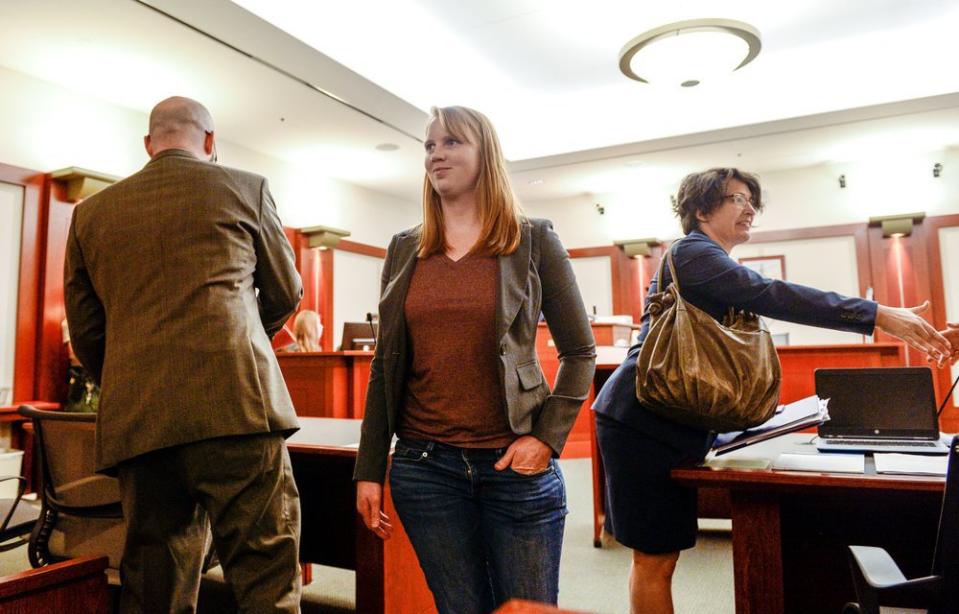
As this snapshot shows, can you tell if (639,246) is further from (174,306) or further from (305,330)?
(174,306)

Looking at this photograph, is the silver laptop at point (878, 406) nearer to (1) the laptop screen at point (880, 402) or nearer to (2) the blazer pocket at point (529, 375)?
(1) the laptop screen at point (880, 402)

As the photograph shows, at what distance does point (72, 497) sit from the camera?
1.84 m

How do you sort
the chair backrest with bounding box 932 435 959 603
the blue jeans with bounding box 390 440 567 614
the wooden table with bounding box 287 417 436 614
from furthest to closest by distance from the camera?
the wooden table with bounding box 287 417 436 614 < the blue jeans with bounding box 390 440 567 614 < the chair backrest with bounding box 932 435 959 603

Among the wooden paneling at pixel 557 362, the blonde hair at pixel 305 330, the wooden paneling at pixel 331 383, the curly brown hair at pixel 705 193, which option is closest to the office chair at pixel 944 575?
the curly brown hair at pixel 705 193

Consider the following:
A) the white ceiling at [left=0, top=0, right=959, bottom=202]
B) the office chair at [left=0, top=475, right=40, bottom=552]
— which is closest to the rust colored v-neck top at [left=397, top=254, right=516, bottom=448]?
the office chair at [left=0, top=475, right=40, bottom=552]

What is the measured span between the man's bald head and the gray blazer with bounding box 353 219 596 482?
0.65m

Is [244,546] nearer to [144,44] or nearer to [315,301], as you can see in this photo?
[144,44]

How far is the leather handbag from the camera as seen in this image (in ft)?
4.54

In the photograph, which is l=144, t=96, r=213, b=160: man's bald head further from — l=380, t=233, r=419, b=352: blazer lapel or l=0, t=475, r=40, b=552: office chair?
l=0, t=475, r=40, b=552: office chair

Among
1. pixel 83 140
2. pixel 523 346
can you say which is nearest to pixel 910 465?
pixel 523 346

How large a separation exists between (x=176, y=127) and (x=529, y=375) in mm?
1043

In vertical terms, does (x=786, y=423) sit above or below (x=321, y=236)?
below

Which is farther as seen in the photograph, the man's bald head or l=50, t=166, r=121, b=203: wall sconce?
l=50, t=166, r=121, b=203: wall sconce

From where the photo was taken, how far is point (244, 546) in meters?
1.42
